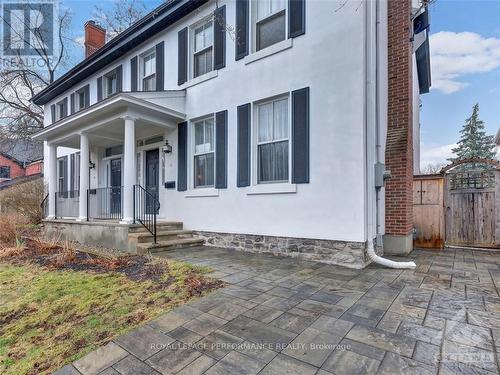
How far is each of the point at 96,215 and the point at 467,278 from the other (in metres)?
9.38

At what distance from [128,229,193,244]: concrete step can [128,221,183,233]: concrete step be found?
14 centimetres

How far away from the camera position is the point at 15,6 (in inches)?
580

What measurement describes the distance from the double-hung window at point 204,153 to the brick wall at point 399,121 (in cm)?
412

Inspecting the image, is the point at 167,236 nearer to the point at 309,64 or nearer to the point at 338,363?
the point at 309,64

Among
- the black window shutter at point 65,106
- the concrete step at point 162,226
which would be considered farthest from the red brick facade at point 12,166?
the concrete step at point 162,226

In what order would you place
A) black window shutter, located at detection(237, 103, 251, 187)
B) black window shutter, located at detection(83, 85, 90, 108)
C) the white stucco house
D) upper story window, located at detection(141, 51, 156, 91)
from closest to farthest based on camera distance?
the white stucco house → black window shutter, located at detection(237, 103, 251, 187) → upper story window, located at detection(141, 51, 156, 91) → black window shutter, located at detection(83, 85, 90, 108)

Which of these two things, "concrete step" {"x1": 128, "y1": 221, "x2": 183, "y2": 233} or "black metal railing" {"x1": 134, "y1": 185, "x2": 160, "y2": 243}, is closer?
"concrete step" {"x1": 128, "y1": 221, "x2": 183, "y2": 233}

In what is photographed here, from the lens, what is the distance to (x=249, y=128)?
20.5 ft

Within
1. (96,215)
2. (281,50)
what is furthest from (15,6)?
(281,50)

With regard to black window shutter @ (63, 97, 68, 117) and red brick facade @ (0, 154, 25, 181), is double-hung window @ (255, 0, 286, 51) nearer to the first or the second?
black window shutter @ (63, 97, 68, 117)

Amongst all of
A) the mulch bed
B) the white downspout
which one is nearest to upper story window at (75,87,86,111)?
the mulch bed

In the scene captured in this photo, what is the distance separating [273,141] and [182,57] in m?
3.90

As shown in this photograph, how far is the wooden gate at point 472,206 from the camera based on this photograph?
22.4 feet

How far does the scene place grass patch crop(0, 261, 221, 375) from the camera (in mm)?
2398
